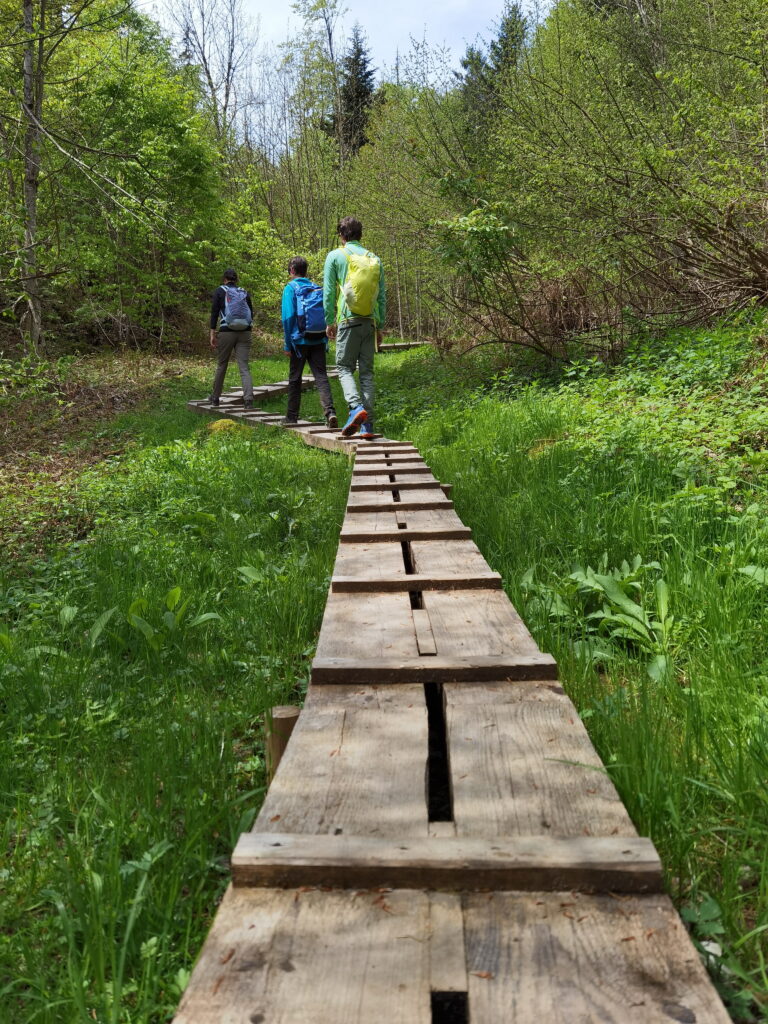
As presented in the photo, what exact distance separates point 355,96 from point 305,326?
30106 mm

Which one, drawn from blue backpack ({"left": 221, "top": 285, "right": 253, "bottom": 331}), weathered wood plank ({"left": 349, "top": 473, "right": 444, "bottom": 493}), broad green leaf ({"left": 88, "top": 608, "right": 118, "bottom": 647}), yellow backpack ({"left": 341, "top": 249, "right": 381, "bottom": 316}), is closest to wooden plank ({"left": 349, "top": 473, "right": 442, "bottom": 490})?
weathered wood plank ({"left": 349, "top": 473, "right": 444, "bottom": 493})

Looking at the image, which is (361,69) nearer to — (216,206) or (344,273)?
(216,206)

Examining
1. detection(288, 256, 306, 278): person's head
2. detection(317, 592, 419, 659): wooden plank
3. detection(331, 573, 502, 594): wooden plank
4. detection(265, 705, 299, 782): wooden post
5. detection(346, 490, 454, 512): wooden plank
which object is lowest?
detection(265, 705, 299, 782): wooden post

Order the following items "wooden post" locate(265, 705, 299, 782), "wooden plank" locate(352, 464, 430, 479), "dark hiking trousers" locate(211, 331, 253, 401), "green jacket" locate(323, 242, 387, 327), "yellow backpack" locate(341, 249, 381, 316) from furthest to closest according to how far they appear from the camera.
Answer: "dark hiking trousers" locate(211, 331, 253, 401) < "green jacket" locate(323, 242, 387, 327) < "yellow backpack" locate(341, 249, 381, 316) < "wooden plank" locate(352, 464, 430, 479) < "wooden post" locate(265, 705, 299, 782)

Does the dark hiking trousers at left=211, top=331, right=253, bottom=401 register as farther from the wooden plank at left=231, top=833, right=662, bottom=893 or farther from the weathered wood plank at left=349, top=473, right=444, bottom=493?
the wooden plank at left=231, top=833, right=662, bottom=893

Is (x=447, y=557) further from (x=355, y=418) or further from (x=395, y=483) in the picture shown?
(x=355, y=418)

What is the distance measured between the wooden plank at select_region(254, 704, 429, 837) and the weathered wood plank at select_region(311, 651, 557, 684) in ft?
0.36

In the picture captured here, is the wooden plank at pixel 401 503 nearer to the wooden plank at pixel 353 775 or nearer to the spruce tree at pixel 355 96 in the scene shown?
the wooden plank at pixel 353 775

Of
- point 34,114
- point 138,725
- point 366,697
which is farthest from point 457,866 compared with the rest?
point 34,114

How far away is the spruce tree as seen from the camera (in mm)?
30172

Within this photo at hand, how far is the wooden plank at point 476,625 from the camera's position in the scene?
203 cm

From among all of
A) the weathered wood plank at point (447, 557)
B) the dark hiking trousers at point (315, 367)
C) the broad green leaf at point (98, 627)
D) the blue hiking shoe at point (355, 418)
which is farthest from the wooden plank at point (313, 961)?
the dark hiking trousers at point (315, 367)

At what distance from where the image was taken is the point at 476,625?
2.25 metres

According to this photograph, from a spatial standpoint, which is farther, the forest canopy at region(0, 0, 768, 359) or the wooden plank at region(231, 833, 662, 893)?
the forest canopy at region(0, 0, 768, 359)
